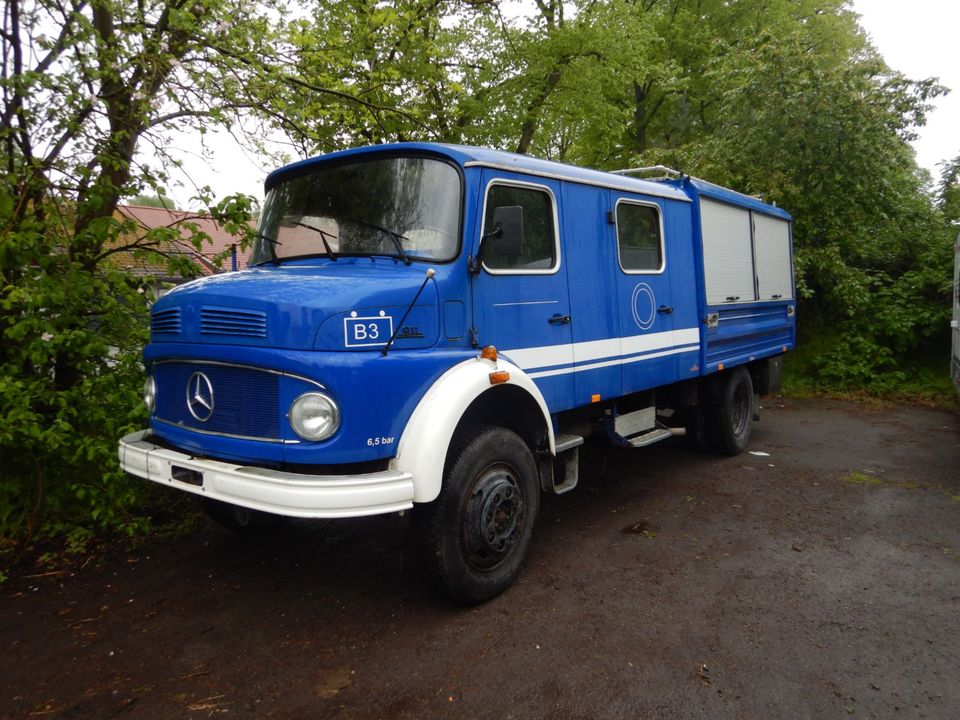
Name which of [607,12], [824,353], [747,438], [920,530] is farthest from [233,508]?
[607,12]

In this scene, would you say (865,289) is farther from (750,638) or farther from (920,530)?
(750,638)

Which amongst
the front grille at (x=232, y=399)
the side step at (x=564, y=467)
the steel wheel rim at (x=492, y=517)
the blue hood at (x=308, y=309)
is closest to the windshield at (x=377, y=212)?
the blue hood at (x=308, y=309)

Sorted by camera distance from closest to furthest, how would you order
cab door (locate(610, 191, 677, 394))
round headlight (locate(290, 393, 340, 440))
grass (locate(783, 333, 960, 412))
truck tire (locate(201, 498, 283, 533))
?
round headlight (locate(290, 393, 340, 440)) → truck tire (locate(201, 498, 283, 533)) → cab door (locate(610, 191, 677, 394)) → grass (locate(783, 333, 960, 412))

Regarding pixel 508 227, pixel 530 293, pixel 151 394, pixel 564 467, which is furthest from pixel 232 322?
pixel 564 467

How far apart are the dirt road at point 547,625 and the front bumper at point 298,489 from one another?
2.62 feet

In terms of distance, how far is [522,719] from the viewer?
9.09 ft

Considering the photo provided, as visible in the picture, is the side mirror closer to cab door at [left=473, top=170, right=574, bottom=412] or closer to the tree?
cab door at [left=473, top=170, right=574, bottom=412]

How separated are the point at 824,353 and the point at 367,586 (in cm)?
1029

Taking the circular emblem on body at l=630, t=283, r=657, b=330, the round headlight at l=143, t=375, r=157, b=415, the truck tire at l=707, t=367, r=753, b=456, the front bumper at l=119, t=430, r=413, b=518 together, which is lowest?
the truck tire at l=707, t=367, r=753, b=456

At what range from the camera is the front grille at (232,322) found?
10.3 feet

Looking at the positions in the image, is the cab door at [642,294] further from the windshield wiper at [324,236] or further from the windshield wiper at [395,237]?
the windshield wiper at [324,236]

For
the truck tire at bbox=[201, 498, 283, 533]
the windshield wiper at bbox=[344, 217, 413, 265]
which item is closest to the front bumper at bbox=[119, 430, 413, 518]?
the truck tire at bbox=[201, 498, 283, 533]

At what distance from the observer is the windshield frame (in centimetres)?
366

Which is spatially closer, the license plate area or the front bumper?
the front bumper
